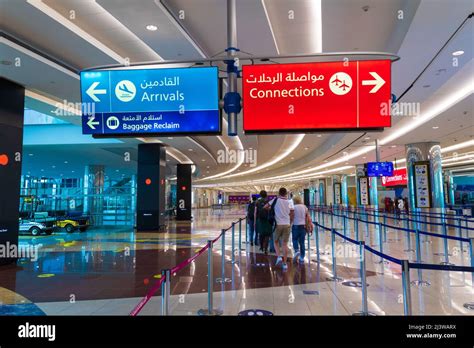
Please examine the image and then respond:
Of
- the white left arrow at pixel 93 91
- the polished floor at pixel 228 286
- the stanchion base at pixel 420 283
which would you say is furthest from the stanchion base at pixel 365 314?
the white left arrow at pixel 93 91

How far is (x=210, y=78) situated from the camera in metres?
4.33

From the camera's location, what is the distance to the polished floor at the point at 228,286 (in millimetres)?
5098

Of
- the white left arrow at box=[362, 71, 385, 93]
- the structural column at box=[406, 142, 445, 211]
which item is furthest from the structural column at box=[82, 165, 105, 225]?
the white left arrow at box=[362, 71, 385, 93]

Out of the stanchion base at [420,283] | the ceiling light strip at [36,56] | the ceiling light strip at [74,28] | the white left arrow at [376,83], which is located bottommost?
the stanchion base at [420,283]

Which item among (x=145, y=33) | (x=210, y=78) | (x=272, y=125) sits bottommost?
(x=272, y=125)

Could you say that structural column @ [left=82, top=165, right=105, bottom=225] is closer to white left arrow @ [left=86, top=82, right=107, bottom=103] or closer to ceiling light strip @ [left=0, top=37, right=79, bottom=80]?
ceiling light strip @ [left=0, top=37, right=79, bottom=80]

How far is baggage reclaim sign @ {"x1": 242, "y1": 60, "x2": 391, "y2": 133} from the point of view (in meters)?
4.16

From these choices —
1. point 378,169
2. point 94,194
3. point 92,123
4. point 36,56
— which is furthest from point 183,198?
point 92,123

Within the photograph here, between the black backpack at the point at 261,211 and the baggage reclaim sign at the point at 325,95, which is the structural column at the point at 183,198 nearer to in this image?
the black backpack at the point at 261,211

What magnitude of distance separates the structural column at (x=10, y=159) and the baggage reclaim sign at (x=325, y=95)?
7.29 meters

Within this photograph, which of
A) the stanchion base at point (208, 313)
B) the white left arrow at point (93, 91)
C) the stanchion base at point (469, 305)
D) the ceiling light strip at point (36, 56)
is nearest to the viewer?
the white left arrow at point (93, 91)
